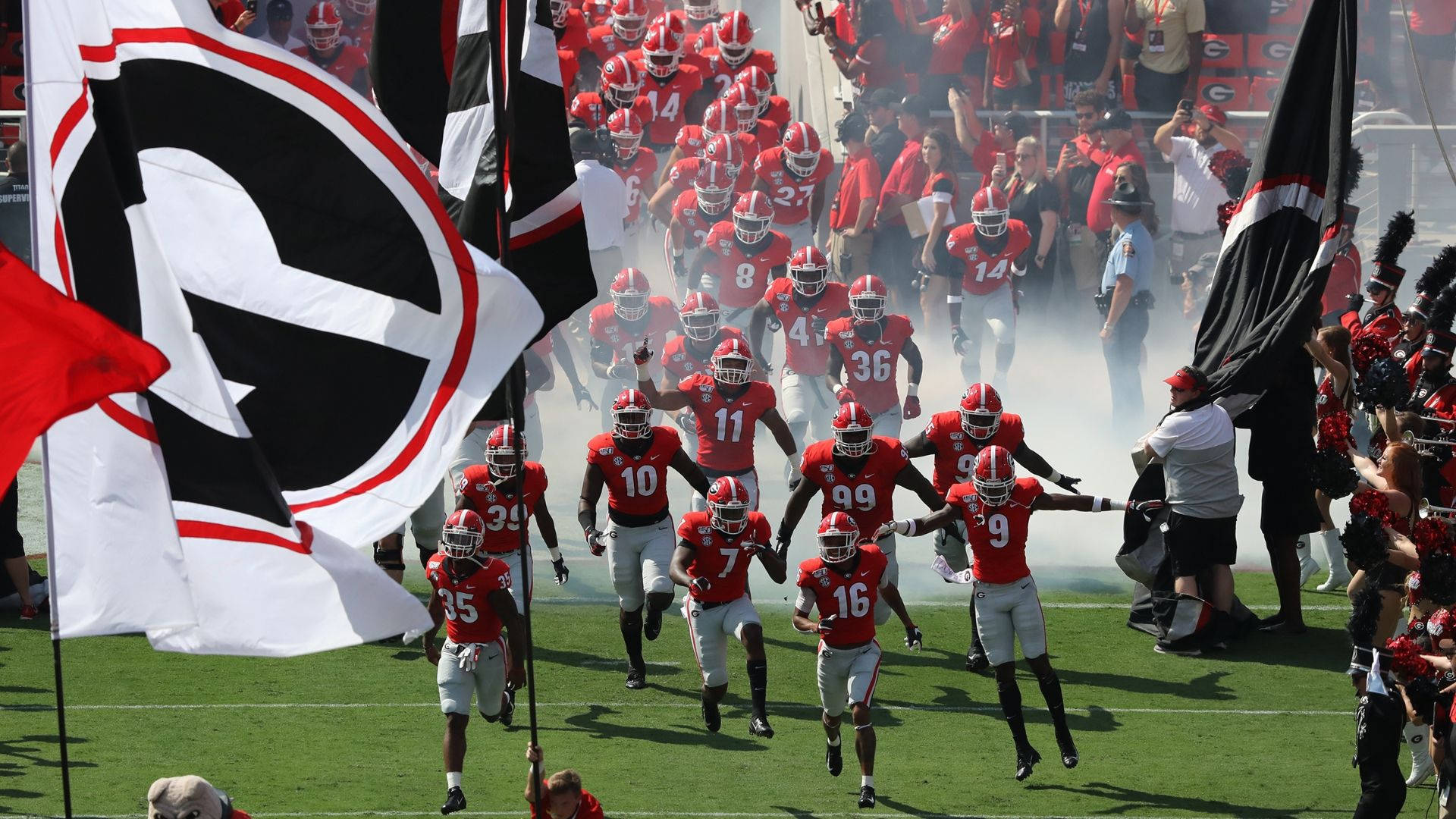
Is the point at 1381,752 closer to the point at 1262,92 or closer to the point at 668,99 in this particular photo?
the point at 1262,92

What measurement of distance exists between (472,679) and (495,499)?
1676mm

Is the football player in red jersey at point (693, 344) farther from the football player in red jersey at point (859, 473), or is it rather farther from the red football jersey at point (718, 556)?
the red football jersey at point (718, 556)

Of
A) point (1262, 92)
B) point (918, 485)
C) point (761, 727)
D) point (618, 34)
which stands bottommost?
point (761, 727)

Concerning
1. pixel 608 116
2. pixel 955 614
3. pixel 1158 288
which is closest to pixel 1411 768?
pixel 955 614

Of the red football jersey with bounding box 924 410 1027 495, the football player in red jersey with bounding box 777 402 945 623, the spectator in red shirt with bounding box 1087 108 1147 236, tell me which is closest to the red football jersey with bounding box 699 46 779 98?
the spectator in red shirt with bounding box 1087 108 1147 236

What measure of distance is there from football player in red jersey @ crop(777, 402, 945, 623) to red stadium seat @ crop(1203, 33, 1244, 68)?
8425 millimetres

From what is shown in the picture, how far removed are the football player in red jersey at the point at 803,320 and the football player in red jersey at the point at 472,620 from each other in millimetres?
5030

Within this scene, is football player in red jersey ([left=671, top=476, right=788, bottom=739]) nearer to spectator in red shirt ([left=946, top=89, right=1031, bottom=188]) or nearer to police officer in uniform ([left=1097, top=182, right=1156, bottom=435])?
police officer in uniform ([left=1097, top=182, right=1156, bottom=435])

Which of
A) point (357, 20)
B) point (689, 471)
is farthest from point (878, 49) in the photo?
point (689, 471)

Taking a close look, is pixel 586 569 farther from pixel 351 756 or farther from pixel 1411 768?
pixel 1411 768

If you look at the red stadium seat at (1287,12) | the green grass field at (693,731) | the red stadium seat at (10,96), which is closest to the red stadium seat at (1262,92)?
the red stadium seat at (1287,12)

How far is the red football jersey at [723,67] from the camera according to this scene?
2020cm

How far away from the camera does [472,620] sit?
1052 cm

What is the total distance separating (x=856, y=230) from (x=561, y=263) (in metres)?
10.2
